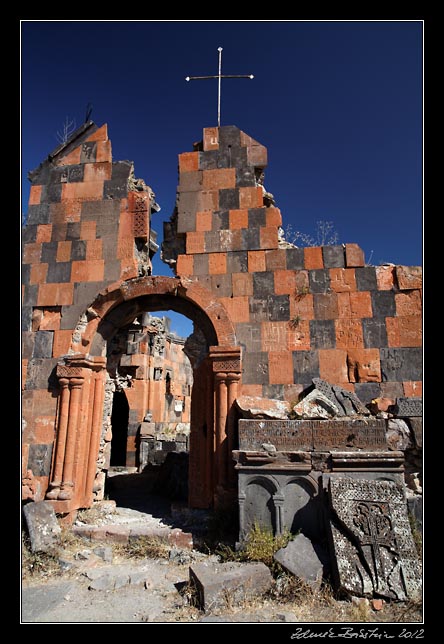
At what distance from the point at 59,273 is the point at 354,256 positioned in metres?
4.86

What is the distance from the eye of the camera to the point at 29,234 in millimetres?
7305

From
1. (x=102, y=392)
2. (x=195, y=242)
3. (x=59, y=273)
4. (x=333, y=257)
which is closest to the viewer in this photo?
(x=333, y=257)

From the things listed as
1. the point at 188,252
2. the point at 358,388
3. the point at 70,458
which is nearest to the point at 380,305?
the point at 358,388

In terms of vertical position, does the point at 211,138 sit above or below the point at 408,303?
above

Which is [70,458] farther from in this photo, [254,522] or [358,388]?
[358,388]

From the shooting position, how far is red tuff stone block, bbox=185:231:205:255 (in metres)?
6.75

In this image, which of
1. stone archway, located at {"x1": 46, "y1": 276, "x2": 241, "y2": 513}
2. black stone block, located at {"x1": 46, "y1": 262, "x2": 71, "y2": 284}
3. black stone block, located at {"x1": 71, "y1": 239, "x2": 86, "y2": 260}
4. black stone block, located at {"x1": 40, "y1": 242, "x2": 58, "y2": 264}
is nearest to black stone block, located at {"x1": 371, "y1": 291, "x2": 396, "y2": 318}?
stone archway, located at {"x1": 46, "y1": 276, "x2": 241, "y2": 513}

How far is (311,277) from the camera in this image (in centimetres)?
640

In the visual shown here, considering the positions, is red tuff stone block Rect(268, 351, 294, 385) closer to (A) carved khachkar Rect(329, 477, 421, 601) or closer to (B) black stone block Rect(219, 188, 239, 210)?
(A) carved khachkar Rect(329, 477, 421, 601)

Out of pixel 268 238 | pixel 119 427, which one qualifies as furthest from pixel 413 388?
pixel 119 427

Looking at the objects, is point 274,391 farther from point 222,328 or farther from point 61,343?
point 61,343

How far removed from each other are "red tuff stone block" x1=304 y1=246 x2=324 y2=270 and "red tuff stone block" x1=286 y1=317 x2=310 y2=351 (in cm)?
89

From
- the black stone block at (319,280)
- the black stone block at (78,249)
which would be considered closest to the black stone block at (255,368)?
the black stone block at (319,280)

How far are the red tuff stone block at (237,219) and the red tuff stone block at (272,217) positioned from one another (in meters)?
0.34
